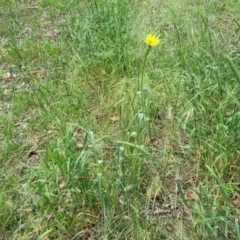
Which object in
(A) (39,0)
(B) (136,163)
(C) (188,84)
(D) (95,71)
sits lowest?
(A) (39,0)

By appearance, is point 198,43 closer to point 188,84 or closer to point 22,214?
point 188,84

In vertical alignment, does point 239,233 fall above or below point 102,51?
above

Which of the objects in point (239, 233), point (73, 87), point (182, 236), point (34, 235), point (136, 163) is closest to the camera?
point (239, 233)

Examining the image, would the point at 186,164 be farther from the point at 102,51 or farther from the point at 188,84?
the point at 102,51

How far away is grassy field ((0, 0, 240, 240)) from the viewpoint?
207cm

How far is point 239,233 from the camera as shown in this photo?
1.58 m

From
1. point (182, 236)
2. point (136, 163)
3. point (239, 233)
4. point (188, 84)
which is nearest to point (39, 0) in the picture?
point (188, 84)

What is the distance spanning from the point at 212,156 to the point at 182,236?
516 millimetres

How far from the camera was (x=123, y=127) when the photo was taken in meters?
2.62

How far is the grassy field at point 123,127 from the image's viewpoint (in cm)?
207

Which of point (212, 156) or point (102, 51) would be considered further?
point (102, 51)

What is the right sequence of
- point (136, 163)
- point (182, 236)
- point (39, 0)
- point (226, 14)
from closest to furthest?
point (182, 236), point (136, 163), point (226, 14), point (39, 0)

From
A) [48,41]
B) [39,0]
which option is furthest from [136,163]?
[39,0]

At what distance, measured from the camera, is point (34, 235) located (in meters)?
2.08
